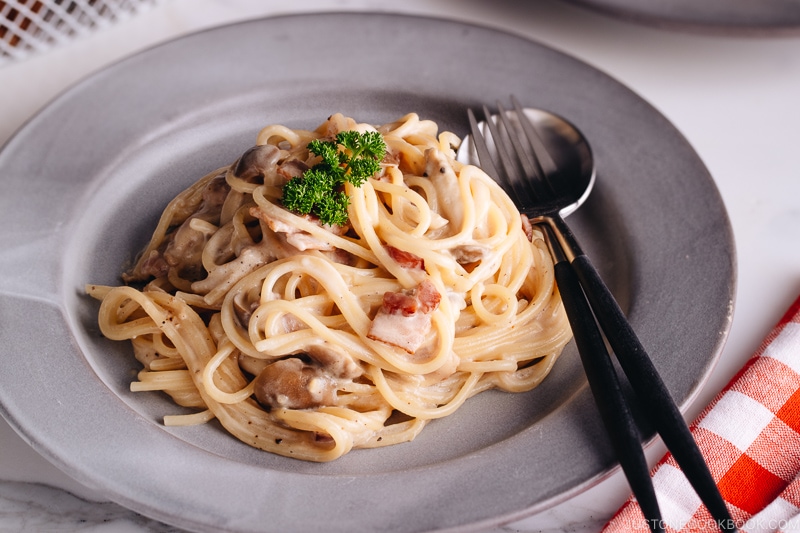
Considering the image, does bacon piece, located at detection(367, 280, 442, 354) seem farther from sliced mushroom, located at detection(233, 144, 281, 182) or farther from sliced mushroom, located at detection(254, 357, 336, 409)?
sliced mushroom, located at detection(233, 144, 281, 182)

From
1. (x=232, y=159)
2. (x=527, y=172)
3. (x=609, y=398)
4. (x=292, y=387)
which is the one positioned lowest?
(x=292, y=387)

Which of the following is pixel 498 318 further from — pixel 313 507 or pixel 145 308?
pixel 145 308

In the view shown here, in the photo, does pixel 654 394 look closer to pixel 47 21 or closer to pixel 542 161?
pixel 542 161

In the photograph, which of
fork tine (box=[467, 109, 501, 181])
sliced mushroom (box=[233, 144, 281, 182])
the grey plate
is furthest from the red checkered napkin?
sliced mushroom (box=[233, 144, 281, 182])

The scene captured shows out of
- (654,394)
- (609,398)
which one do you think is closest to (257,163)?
(609,398)

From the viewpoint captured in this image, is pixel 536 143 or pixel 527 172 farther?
pixel 536 143

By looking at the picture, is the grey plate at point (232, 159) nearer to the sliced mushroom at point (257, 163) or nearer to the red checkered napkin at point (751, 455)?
the red checkered napkin at point (751, 455)

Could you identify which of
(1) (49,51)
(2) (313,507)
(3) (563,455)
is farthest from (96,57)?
(3) (563,455)

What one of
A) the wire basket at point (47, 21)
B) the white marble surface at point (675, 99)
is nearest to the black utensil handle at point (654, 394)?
the white marble surface at point (675, 99)
